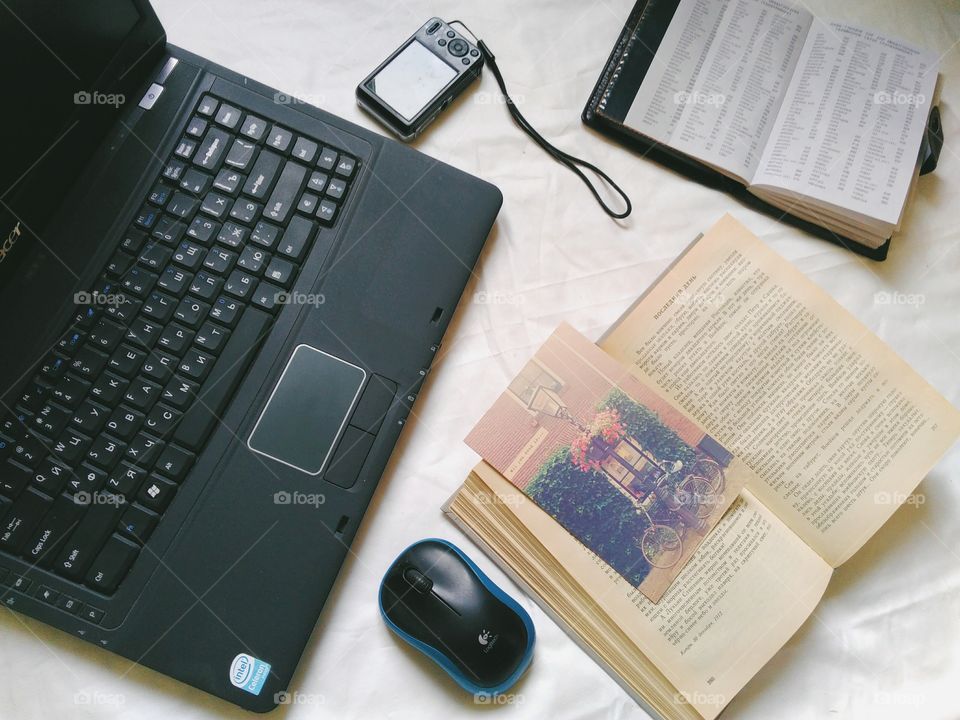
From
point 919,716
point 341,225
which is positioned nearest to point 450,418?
point 341,225

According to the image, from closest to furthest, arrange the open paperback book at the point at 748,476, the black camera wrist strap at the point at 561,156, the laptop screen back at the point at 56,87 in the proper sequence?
the laptop screen back at the point at 56,87 → the open paperback book at the point at 748,476 → the black camera wrist strap at the point at 561,156

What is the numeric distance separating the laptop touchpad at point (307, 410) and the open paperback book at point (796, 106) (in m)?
0.37

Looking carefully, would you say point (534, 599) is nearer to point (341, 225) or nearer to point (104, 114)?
point (341, 225)

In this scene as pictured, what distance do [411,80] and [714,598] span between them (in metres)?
0.53

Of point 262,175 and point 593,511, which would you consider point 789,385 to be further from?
point 262,175

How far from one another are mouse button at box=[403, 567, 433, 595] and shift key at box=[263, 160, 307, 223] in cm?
30

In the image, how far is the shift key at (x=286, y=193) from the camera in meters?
0.62

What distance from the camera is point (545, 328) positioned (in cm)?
71

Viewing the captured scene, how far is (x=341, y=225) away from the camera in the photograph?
0.64 meters

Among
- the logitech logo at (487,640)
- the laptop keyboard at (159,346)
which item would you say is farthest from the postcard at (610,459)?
Answer: the laptop keyboard at (159,346)

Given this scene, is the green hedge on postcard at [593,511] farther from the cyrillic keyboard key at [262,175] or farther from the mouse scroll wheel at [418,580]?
the cyrillic keyboard key at [262,175]

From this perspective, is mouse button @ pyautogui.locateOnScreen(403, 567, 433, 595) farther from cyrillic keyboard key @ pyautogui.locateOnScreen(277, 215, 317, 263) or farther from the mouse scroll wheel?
cyrillic keyboard key @ pyautogui.locateOnScreen(277, 215, 317, 263)

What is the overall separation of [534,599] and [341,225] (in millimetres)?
348

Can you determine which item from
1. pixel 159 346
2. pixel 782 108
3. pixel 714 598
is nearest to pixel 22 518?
pixel 159 346
